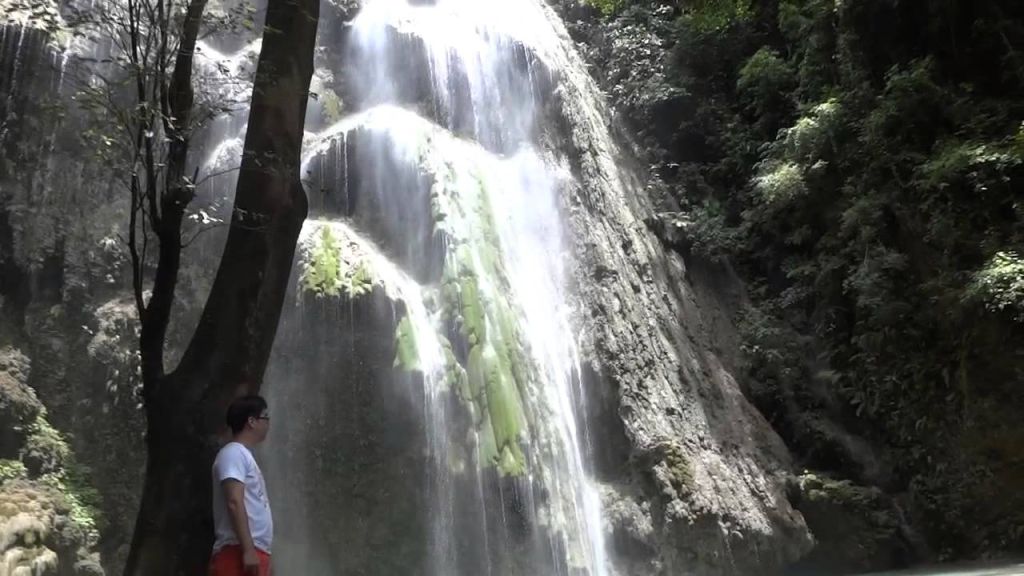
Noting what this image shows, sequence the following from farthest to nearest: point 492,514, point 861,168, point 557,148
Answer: point 557,148
point 861,168
point 492,514

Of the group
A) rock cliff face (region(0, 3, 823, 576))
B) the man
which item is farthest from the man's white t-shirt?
rock cliff face (region(0, 3, 823, 576))

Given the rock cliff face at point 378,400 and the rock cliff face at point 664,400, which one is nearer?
the rock cliff face at point 378,400

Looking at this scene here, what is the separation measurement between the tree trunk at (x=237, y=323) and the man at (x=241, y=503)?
0.16m

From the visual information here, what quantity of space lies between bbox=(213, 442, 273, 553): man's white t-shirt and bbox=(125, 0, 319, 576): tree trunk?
16 cm

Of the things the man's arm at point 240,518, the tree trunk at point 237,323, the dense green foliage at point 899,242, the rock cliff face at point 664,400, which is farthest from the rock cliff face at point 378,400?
the man's arm at point 240,518

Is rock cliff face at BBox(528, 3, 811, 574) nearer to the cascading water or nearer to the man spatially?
the cascading water

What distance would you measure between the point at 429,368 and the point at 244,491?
5251 millimetres

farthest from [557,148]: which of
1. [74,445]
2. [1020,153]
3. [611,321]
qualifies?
[74,445]

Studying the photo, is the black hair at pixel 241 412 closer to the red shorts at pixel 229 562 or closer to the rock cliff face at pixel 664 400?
the red shorts at pixel 229 562

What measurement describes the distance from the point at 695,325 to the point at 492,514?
5124 mm

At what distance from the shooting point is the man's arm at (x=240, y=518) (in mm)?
3312

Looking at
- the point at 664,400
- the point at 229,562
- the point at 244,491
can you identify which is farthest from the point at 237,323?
the point at 664,400

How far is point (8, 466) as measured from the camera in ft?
25.4

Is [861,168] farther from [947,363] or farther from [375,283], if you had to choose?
[375,283]
